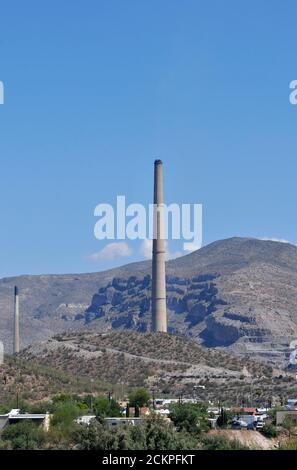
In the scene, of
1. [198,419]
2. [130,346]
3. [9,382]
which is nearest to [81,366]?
[130,346]

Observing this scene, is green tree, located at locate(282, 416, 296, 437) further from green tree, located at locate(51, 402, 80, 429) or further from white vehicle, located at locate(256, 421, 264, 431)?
green tree, located at locate(51, 402, 80, 429)

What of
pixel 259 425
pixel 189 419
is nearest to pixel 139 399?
pixel 189 419

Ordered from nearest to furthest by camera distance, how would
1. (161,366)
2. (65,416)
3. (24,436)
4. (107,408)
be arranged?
(24,436)
(65,416)
(107,408)
(161,366)

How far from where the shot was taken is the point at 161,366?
113 m

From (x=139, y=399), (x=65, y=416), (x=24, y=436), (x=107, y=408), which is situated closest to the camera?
(x=24, y=436)

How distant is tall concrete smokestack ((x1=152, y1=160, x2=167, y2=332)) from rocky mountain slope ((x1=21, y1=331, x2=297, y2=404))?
86.7 inches

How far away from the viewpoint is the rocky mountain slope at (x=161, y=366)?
101 metres

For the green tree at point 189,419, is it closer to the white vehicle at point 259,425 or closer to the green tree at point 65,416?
the white vehicle at point 259,425

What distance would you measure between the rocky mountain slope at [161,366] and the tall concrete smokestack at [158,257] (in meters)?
2.20

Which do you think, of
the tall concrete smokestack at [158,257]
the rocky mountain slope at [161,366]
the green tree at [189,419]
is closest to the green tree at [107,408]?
the green tree at [189,419]

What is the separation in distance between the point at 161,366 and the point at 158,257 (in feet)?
49.9

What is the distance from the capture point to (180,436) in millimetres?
46750

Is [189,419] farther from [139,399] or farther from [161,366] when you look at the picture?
[161,366]

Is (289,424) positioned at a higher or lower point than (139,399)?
lower
